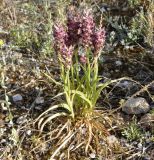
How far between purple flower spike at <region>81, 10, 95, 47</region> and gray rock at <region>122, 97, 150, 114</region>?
2.76 feet

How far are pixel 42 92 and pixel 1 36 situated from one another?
3.60 feet

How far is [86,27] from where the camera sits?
2.79 m

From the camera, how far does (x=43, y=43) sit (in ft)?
13.7

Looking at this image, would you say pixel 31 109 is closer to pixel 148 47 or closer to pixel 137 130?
pixel 137 130

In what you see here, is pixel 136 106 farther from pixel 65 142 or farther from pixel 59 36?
pixel 59 36

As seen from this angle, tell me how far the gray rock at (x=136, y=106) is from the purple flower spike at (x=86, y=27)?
2.76 ft

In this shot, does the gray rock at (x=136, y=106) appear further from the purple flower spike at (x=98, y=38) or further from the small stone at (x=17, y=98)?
the small stone at (x=17, y=98)

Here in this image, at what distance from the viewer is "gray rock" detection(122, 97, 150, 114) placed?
11.2 feet

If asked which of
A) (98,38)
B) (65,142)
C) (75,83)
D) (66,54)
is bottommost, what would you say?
(65,142)

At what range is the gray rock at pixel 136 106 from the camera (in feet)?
11.2

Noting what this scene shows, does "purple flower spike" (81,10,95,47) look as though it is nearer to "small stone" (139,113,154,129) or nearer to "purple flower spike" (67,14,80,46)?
"purple flower spike" (67,14,80,46)

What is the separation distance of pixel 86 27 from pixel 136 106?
0.97 m

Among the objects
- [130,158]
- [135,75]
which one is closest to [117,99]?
[135,75]

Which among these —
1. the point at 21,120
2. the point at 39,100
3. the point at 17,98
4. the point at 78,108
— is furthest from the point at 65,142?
the point at 17,98
